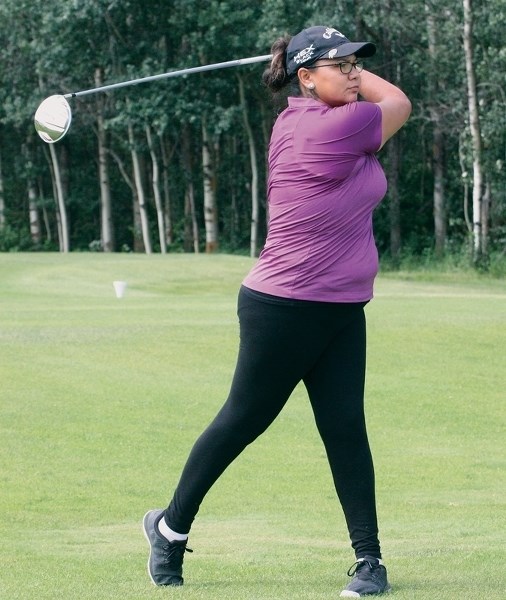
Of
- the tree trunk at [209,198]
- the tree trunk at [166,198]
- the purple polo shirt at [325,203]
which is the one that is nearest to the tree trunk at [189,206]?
the tree trunk at [166,198]

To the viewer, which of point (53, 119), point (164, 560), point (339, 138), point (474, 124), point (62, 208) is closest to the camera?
point (339, 138)

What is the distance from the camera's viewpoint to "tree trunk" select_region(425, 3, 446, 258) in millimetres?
40656

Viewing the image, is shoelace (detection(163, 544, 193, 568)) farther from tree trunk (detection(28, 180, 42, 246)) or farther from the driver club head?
tree trunk (detection(28, 180, 42, 246))

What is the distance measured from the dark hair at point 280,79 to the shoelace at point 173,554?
5.46 ft

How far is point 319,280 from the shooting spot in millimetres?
4621

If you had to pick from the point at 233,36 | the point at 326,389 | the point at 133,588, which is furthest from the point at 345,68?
the point at 233,36

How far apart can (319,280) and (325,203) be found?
263 mm

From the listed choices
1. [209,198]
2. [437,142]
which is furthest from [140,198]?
[437,142]

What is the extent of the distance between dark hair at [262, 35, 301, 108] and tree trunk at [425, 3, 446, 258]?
34651mm

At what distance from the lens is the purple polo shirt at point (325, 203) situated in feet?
15.0

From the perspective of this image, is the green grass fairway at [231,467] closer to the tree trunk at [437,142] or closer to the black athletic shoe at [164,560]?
the black athletic shoe at [164,560]

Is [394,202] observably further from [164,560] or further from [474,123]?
[164,560]

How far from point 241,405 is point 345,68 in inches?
48.6

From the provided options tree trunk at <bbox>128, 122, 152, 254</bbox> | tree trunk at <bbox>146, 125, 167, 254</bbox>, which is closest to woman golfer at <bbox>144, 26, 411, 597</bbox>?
tree trunk at <bbox>146, 125, 167, 254</bbox>
